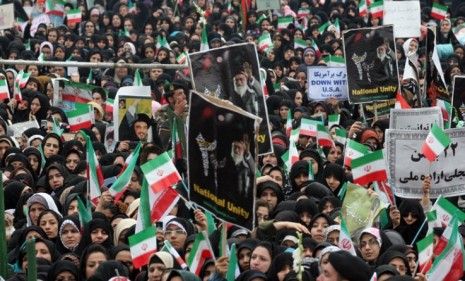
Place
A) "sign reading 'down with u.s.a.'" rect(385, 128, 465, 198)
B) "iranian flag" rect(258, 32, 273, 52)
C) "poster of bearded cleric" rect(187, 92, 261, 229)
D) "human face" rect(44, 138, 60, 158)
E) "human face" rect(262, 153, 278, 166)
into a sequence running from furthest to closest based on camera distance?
"iranian flag" rect(258, 32, 273, 52), "human face" rect(44, 138, 60, 158), "human face" rect(262, 153, 278, 166), "sign reading 'down with u.s.a.'" rect(385, 128, 465, 198), "poster of bearded cleric" rect(187, 92, 261, 229)

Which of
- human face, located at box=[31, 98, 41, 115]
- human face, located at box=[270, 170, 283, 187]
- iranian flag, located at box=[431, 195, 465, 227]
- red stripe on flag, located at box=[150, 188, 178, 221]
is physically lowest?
human face, located at box=[31, 98, 41, 115]

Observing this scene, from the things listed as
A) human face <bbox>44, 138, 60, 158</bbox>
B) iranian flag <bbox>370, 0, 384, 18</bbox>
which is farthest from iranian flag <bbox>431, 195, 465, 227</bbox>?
iranian flag <bbox>370, 0, 384, 18</bbox>

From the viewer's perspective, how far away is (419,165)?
654 inches

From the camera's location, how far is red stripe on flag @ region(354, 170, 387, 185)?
673 inches

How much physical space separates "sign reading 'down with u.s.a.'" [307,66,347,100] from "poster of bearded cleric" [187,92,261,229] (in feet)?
32.8

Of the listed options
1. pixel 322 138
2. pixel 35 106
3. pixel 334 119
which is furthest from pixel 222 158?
pixel 35 106

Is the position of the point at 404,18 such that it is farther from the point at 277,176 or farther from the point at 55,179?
the point at 55,179

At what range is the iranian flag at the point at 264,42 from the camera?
29.4 metres

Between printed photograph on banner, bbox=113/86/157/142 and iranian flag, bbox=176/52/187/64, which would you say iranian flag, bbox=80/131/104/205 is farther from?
iranian flag, bbox=176/52/187/64

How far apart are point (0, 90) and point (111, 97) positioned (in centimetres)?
150

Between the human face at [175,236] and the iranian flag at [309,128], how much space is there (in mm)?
5602

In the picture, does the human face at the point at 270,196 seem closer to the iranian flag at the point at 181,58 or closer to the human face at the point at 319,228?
the human face at the point at 319,228

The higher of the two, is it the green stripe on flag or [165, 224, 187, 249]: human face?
[165, 224, 187, 249]: human face

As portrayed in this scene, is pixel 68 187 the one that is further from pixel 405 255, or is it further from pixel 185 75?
pixel 185 75
